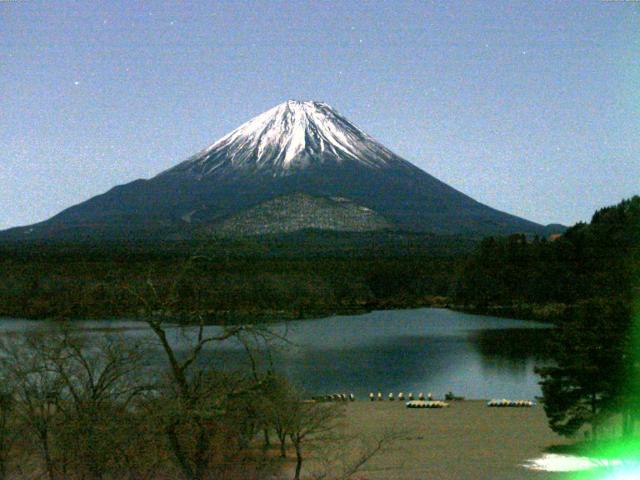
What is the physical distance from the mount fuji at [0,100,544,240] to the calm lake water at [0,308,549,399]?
210 ft

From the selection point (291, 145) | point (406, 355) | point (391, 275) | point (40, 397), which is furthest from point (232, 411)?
point (291, 145)

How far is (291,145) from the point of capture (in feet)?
540

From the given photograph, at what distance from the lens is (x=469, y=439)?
1948cm

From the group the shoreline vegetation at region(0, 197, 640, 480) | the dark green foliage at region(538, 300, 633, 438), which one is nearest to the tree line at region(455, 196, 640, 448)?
the shoreline vegetation at region(0, 197, 640, 480)

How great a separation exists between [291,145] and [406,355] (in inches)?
4908

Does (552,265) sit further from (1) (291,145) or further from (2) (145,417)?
(1) (291,145)

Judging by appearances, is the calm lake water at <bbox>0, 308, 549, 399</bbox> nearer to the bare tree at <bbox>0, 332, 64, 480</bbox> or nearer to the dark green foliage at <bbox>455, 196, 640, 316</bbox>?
the bare tree at <bbox>0, 332, 64, 480</bbox>

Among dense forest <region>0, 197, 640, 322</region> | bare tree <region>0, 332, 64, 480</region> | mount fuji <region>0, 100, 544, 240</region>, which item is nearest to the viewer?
bare tree <region>0, 332, 64, 480</region>

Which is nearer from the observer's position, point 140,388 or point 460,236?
point 140,388

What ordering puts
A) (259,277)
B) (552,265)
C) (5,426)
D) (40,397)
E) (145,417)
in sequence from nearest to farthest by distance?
(145,417)
(40,397)
(5,426)
(259,277)
(552,265)

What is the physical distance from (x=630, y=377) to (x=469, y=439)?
3676 millimetres

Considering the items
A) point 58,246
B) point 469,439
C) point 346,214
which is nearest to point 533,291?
point 58,246

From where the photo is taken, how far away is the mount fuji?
134375 millimetres

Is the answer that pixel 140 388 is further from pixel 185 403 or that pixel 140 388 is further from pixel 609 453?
pixel 609 453
